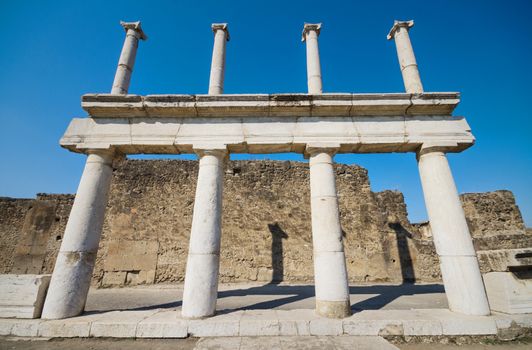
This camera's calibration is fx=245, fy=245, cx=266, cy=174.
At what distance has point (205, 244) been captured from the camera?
4.63 meters

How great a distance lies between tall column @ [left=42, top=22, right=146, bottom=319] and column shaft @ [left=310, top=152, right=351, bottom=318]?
4.42 m

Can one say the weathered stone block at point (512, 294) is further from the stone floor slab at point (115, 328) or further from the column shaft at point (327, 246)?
the stone floor slab at point (115, 328)

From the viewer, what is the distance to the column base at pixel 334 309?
421 centimetres

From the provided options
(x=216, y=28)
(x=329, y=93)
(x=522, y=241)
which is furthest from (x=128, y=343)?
(x=522, y=241)

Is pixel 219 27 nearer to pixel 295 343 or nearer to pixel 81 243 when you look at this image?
pixel 81 243

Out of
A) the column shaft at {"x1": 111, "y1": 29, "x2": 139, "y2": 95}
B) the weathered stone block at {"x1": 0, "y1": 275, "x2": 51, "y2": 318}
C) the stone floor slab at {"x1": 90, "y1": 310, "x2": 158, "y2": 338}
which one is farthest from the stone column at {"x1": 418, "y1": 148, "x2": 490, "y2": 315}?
the weathered stone block at {"x1": 0, "y1": 275, "x2": 51, "y2": 318}

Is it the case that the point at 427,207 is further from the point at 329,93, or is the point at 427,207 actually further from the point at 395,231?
the point at 395,231

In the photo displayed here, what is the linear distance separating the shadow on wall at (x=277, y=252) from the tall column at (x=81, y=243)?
676 cm

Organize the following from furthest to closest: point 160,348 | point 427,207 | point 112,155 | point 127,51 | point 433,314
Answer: point 127,51 < point 112,155 < point 427,207 < point 433,314 < point 160,348

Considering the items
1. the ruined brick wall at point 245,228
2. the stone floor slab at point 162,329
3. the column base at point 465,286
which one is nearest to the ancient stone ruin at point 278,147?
the column base at point 465,286

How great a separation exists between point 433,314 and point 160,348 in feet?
14.8

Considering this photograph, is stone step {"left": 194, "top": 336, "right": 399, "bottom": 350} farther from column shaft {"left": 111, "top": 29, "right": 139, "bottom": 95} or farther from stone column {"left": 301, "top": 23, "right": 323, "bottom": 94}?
column shaft {"left": 111, "top": 29, "right": 139, "bottom": 95}

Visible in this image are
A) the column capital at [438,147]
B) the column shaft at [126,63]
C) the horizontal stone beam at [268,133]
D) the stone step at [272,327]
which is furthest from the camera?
the column shaft at [126,63]

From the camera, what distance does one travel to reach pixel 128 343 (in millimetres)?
3680
